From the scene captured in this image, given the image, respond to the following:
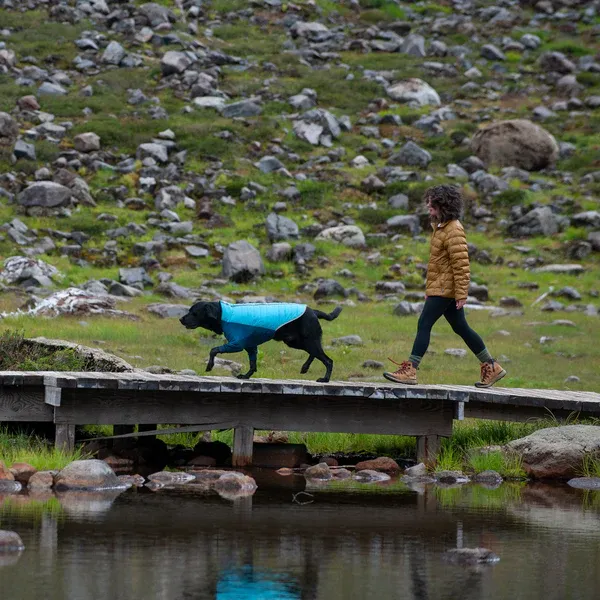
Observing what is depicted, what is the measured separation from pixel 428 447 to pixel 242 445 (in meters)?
2.24

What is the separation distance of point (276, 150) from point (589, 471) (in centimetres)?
2802

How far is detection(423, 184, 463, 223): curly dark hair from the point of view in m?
Answer: 14.7

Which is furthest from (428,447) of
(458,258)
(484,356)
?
(458,258)

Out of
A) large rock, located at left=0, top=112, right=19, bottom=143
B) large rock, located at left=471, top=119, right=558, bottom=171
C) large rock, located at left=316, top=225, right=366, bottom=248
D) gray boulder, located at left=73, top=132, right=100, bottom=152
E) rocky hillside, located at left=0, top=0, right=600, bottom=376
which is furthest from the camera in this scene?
large rock, located at left=471, top=119, right=558, bottom=171

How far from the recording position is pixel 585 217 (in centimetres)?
3766

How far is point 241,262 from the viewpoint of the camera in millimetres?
31641

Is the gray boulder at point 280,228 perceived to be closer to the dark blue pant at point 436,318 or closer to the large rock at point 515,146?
the large rock at point 515,146

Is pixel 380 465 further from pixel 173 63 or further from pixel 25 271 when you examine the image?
pixel 173 63

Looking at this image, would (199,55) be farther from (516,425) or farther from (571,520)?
(571,520)

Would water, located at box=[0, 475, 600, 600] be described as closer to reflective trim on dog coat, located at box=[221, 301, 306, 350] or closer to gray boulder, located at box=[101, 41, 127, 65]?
reflective trim on dog coat, located at box=[221, 301, 306, 350]

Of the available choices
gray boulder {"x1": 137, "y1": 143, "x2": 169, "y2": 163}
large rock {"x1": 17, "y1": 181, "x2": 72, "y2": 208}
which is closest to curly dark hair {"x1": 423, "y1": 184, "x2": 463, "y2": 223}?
large rock {"x1": 17, "y1": 181, "x2": 72, "y2": 208}

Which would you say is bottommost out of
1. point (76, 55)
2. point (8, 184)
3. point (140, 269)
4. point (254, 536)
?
point (254, 536)

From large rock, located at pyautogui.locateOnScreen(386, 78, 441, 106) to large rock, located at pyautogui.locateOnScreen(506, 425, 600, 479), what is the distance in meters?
33.8

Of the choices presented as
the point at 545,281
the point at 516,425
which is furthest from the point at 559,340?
the point at 516,425
